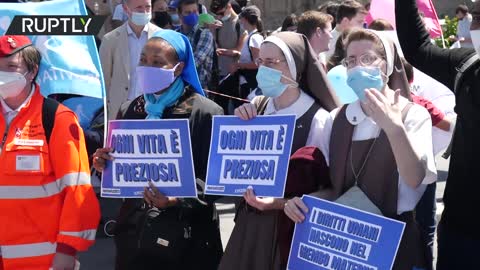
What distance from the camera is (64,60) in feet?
15.7

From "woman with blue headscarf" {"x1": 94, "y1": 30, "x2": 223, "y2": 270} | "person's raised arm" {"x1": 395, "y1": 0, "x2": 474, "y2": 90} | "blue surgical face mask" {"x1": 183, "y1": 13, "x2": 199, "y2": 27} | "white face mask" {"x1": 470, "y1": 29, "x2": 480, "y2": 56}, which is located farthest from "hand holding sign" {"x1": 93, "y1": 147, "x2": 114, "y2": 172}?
"blue surgical face mask" {"x1": 183, "y1": 13, "x2": 199, "y2": 27}

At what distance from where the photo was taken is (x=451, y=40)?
13914 millimetres

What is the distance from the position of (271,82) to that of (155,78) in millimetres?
592

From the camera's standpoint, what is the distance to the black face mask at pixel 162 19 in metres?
7.95

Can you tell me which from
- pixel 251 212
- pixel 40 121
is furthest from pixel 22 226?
pixel 251 212

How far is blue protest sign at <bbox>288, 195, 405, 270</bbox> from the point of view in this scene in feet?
10.1

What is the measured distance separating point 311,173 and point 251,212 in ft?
1.21

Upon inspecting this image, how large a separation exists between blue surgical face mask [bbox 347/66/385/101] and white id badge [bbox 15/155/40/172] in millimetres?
1416

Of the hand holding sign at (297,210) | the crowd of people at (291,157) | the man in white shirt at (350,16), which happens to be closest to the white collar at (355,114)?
the crowd of people at (291,157)

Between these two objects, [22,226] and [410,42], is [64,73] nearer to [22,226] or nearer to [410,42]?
[22,226]

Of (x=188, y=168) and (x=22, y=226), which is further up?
(x=188, y=168)

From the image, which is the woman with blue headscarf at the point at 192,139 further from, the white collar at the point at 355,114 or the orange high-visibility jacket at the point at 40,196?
the white collar at the point at 355,114

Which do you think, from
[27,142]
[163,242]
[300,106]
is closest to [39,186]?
[27,142]

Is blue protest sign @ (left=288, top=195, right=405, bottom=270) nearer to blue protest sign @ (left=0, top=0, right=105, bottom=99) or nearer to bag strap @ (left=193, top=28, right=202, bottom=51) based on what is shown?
blue protest sign @ (left=0, top=0, right=105, bottom=99)
